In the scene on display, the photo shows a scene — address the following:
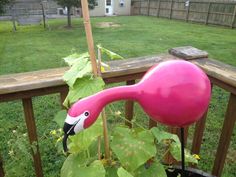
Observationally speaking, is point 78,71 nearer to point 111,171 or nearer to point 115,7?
point 111,171

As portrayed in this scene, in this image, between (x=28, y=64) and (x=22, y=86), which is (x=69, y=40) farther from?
(x=22, y=86)

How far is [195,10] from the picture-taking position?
14234mm

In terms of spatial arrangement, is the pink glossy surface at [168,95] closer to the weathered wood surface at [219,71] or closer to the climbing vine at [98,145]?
the climbing vine at [98,145]

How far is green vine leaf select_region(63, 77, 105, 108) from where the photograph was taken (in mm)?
800

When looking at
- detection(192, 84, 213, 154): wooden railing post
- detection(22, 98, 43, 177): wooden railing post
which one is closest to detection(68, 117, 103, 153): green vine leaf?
detection(22, 98, 43, 177): wooden railing post

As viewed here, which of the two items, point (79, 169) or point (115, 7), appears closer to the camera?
point (79, 169)

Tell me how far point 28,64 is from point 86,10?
5301mm

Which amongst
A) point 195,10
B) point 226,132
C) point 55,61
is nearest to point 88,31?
point 226,132

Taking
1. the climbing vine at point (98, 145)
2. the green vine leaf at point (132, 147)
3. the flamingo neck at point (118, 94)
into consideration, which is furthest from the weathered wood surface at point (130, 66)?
the flamingo neck at point (118, 94)

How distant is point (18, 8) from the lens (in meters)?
12.1

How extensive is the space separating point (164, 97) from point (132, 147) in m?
0.35

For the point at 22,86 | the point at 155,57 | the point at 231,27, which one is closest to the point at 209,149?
the point at 155,57

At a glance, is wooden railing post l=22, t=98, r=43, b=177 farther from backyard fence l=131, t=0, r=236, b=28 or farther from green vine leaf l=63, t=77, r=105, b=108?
backyard fence l=131, t=0, r=236, b=28

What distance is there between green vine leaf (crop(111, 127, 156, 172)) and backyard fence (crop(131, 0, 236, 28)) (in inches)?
498
